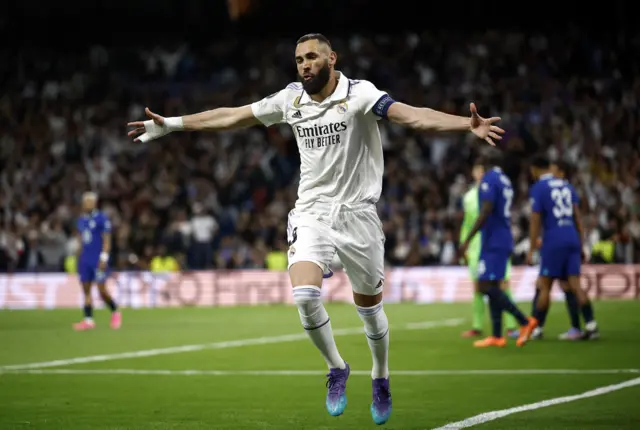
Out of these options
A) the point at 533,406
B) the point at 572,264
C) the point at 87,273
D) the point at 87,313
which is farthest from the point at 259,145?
the point at 533,406

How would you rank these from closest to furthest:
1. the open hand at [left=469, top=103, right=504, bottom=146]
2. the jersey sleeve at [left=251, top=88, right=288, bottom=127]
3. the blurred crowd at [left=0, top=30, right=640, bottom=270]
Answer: the open hand at [left=469, top=103, right=504, bottom=146], the jersey sleeve at [left=251, top=88, right=288, bottom=127], the blurred crowd at [left=0, top=30, right=640, bottom=270]

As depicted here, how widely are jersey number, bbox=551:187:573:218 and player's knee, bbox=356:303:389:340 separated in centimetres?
720

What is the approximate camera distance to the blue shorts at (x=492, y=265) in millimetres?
15375

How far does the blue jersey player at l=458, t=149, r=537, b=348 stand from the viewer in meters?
15.2

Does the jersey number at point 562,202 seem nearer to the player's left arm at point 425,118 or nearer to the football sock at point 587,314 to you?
the football sock at point 587,314

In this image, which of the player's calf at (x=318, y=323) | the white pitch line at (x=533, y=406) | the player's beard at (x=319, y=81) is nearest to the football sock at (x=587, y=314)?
the white pitch line at (x=533, y=406)

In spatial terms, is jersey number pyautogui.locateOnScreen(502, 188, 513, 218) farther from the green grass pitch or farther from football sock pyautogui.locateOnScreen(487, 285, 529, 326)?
the green grass pitch

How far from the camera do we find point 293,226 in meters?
8.59

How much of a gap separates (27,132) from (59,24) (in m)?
4.27

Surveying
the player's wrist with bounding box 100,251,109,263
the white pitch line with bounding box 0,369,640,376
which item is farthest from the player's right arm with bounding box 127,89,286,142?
the player's wrist with bounding box 100,251,109,263

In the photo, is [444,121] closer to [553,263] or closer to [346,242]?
[346,242]

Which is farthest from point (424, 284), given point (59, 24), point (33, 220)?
point (59, 24)

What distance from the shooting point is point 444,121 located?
25.4 ft

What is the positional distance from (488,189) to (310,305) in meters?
7.39
